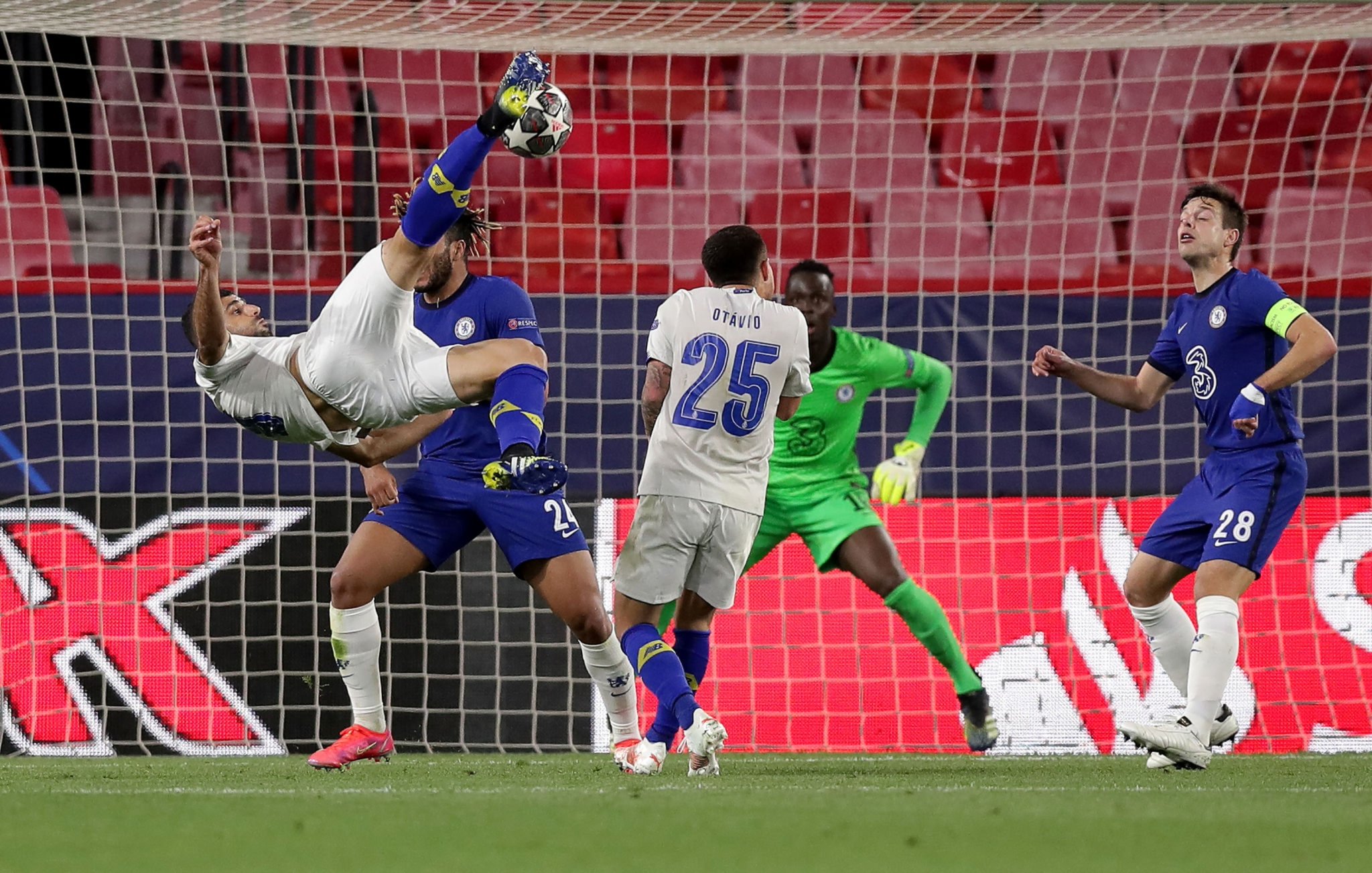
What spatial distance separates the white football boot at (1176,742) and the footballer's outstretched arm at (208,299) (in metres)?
2.85

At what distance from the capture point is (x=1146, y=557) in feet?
18.4

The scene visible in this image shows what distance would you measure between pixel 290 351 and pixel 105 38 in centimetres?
575

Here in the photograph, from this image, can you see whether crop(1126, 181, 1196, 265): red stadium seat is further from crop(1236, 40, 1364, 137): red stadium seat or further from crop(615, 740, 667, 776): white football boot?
crop(615, 740, 667, 776): white football boot

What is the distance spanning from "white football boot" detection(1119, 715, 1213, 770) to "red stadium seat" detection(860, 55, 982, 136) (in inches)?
225

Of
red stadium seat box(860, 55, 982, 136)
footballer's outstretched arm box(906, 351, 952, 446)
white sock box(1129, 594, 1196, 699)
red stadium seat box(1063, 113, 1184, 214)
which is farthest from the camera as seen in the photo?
red stadium seat box(860, 55, 982, 136)

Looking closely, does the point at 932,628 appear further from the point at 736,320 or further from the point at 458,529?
the point at 458,529

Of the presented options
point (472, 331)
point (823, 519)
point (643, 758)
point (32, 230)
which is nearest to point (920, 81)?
point (823, 519)

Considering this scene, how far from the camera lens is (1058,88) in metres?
9.98

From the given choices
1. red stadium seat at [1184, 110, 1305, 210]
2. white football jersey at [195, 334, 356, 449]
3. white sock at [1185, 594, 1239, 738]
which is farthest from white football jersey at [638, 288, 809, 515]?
red stadium seat at [1184, 110, 1305, 210]

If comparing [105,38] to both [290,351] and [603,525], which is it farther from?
[290,351]

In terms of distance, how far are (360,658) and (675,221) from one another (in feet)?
14.6

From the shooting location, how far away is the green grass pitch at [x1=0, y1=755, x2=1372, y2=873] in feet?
9.69

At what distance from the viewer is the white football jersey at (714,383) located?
5.12m

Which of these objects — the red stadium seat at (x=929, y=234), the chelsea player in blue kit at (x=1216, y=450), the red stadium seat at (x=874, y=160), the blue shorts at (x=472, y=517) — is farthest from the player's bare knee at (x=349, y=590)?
the red stadium seat at (x=874, y=160)
